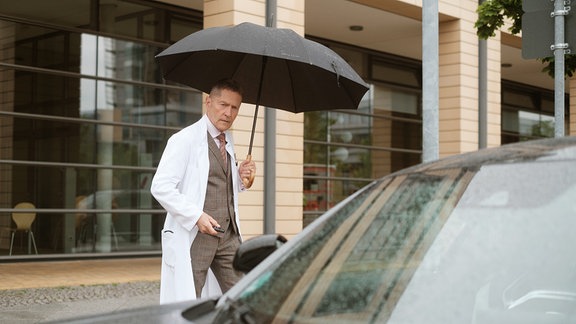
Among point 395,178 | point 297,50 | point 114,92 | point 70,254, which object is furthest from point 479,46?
point 395,178

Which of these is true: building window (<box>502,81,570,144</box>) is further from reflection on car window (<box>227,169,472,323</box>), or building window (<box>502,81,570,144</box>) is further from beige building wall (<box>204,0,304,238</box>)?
reflection on car window (<box>227,169,472,323</box>)

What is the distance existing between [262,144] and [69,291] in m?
3.34

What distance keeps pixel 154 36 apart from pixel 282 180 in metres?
3.96

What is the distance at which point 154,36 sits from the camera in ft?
45.0

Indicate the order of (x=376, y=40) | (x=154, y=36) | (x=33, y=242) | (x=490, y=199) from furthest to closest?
(x=376, y=40)
(x=154, y=36)
(x=33, y=242)
(x=490, y=199)

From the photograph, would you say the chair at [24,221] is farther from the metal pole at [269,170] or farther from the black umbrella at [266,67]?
the black umbrella at [266,67]

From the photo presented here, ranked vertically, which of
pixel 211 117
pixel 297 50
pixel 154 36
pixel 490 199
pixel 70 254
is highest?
pixel 154 36

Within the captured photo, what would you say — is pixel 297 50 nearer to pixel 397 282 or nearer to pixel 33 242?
pixel 397 282

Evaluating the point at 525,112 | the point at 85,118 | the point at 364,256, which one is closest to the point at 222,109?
the point at 364,256

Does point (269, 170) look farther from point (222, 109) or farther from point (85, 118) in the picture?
point (222, 109)

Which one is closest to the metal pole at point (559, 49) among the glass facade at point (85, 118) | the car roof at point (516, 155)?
the car roof at point (516, 155)

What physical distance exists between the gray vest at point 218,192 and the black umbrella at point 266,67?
0.46 m

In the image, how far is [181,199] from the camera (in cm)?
426

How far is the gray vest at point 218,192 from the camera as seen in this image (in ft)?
14.5
